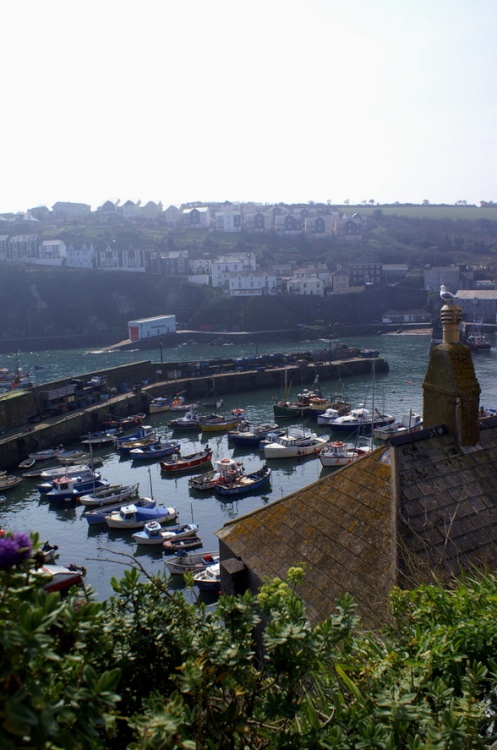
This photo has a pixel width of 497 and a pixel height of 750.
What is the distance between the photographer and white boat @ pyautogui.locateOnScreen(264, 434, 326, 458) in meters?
35.5

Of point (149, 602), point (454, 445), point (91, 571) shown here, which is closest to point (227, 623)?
point (149, 602)

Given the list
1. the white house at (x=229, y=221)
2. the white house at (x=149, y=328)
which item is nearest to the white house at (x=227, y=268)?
the white house at (x=149, y=328)

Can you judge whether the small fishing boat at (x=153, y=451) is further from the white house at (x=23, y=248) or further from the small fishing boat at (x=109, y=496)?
the white house at (x=23, y=248)

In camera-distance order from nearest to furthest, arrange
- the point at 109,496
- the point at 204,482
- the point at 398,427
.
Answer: the point at 109,496, the point at 204,482, the point at 398,427

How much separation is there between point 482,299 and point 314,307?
25.3 meters

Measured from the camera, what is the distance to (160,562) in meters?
22.9

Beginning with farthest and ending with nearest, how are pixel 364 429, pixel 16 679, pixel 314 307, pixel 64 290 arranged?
1. pixel 64 290
2. pixel 314 307
3. pixel 364 429
4. pixel 16 679

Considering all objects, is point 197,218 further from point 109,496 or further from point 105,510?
point 105,510

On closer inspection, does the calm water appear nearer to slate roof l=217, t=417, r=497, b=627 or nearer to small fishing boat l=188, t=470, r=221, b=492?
small fishing boat l=188, t=470, r=221, b=492

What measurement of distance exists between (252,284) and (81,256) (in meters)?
40.8

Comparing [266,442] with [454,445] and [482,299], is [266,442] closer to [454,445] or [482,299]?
[454,445]

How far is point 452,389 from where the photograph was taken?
8359mm

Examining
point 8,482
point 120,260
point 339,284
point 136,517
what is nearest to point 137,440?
point 8,482

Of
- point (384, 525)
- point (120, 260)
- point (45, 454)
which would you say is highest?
point (120, 260)
